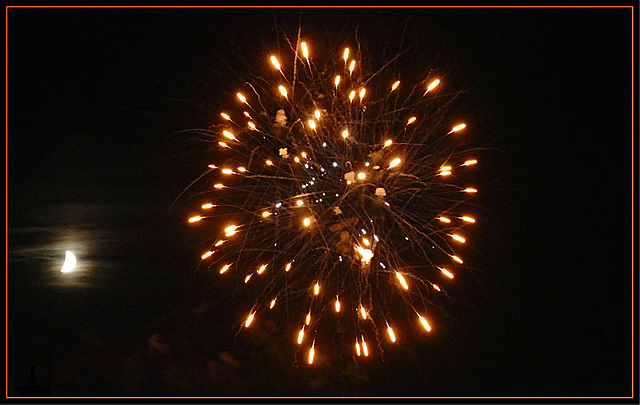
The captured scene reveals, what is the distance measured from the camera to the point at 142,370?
11.5 feet

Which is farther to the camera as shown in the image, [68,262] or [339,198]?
[68,262]

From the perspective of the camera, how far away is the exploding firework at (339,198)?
3418 millimetres

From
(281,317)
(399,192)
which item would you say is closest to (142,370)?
(281,317)

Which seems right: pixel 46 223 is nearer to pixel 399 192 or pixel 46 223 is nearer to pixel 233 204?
pixel 233 204

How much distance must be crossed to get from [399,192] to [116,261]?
194 centimetres

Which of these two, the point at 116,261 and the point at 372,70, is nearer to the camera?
the point at 372,70

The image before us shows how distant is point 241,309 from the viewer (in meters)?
3.55

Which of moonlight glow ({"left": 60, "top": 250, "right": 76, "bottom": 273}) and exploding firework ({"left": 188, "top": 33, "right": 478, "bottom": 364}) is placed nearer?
exploding firework ({"left": 188, "top": 33, "right": 478, "bottom": 364})

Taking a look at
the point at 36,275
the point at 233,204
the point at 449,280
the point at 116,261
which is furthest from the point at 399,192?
the point at 36,275

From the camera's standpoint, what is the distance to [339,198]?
341 cm

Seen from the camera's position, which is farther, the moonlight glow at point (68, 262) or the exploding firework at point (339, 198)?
the moonlight glow at point (68, 262)

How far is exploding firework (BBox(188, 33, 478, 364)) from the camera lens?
3.42 metres

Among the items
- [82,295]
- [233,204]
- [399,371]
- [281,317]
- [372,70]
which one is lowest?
[399,371]

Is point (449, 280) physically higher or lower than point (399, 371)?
higher
